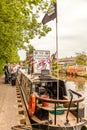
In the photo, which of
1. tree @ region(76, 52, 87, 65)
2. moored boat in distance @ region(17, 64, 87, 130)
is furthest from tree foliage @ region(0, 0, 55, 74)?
tree @ region(76, 52, 87, 65)

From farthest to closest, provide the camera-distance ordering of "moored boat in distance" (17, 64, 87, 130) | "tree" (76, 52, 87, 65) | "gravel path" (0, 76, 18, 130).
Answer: "tree" (76, 52, 87, 65)
"gravel path" (0, 76, 18, 130)
"moored boat in distance" (17, 64, 87, 130)

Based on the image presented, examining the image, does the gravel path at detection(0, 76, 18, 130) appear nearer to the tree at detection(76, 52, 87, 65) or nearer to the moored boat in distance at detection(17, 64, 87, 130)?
the moored boat in distance at detection(17, 64, 87, 130)

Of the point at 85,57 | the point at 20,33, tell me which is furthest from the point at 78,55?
the point at 20,33

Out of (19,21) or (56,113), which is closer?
(56,113)

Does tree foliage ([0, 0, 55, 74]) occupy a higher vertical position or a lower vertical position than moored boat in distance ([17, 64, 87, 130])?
higher

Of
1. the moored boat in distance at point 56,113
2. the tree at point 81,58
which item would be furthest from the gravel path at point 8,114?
the tree at point 81,58

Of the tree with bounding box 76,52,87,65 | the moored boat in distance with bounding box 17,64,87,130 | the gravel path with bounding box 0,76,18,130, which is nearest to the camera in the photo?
the moored boat in distance with bounding box 17,64,87,130

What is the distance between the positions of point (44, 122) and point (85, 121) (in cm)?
125

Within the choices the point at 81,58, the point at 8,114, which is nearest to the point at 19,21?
the point at 8,114

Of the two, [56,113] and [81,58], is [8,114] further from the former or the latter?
[81,58]

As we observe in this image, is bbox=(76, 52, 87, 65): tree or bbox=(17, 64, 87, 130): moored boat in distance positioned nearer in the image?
bbox=(17, 64, 87, 130): moored boat in distance

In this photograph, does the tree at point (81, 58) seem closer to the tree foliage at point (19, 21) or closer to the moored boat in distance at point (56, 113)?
the tree foliage at point (19, 21)

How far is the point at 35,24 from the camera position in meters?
20.3

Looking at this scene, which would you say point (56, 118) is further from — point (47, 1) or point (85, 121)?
point (47, 1)
